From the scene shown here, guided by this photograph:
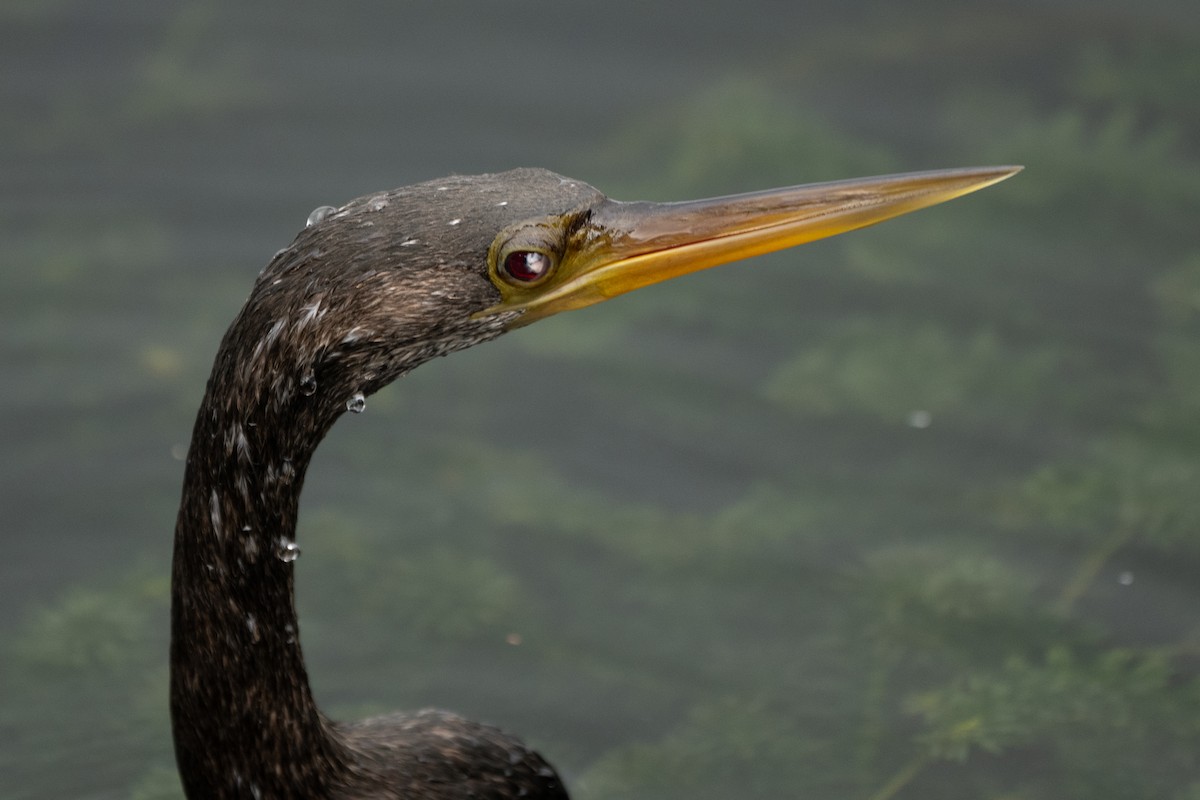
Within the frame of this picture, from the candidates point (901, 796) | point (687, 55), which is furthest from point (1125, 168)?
point (901, 796)

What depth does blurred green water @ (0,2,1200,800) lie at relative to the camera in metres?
5.39

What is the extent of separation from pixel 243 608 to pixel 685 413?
9.29ft

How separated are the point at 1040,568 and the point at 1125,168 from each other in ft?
7.59

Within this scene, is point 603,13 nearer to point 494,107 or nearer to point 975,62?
point 494,107

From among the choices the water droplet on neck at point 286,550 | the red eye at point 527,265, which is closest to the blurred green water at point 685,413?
the water droplet on neck at point 286,550

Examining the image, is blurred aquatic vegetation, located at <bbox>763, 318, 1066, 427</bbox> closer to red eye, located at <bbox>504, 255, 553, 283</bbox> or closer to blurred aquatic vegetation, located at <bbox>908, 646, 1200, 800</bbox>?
blurred aquatic vegetation, located at <bbox>908, 646, 1200, 800</bbox>

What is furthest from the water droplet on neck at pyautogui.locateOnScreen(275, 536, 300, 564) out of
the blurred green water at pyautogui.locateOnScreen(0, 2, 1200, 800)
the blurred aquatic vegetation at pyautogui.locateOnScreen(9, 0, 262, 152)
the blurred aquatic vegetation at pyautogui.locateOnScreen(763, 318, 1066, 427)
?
the blurred aquatic vegetation at pyautogui.locateOnScreen(9, 0, 262, 152)

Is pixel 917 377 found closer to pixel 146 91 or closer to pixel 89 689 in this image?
pixel 89 689

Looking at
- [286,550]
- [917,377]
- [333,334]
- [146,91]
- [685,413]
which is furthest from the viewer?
[146,91]

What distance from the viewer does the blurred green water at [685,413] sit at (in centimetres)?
539

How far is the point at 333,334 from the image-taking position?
3.47 m

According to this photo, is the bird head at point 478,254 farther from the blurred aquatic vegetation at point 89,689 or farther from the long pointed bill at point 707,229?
the blurred aquatic vegetation at point 89,689

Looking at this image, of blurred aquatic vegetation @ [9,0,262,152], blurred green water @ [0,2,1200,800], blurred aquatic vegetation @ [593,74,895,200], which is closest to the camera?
blurred green water @ [0,2,1200,800]

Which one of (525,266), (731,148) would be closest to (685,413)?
(731,148)
